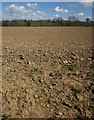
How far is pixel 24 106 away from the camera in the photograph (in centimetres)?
547

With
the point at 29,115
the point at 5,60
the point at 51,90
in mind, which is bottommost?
the point at 29,115

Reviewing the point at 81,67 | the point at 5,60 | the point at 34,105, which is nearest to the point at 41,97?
the point at 34,105

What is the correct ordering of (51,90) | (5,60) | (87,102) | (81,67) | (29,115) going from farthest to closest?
(5,60)
(81,67)
(51,90)
(87,102)
(29,115)

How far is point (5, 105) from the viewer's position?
5.54 meters

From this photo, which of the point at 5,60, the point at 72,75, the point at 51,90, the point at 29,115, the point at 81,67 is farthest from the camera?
the point at 5,60

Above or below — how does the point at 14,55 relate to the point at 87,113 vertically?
above

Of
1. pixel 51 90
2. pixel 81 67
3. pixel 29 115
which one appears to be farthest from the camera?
pixel 81 67

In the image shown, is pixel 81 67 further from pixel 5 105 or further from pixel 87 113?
pixel 5 105

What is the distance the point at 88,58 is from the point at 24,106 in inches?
131

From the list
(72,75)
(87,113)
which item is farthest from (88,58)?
(87,113)

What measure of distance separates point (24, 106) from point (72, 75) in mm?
1824

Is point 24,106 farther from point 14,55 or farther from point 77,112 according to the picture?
point 14,55

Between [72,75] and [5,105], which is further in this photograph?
[72,75]

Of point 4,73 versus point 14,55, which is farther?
point 14,55
